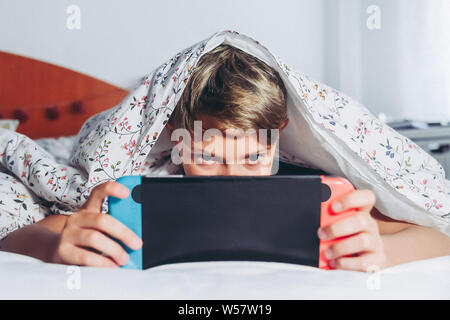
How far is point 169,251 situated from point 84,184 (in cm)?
31

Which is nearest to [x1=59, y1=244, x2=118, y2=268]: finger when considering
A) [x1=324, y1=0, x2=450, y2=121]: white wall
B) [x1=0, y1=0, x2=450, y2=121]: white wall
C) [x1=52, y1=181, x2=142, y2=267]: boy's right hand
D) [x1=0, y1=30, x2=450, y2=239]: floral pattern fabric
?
[x1=52, y1=181, x2=142, y2=267]: boy's right hand

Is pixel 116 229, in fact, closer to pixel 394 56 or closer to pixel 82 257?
pixel 82 257

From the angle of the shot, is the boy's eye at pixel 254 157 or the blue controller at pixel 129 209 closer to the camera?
the blue controller at pixel 129 209

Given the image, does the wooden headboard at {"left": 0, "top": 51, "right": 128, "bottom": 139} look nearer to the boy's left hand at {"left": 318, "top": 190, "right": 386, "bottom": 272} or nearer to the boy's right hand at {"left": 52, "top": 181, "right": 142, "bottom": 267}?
the boy's right hand at {"left": 52, "top": 181, "right": 142, "bottom": 267}

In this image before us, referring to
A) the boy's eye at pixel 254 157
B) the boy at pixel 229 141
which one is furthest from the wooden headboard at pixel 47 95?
the boy's eye at pixel 254 157

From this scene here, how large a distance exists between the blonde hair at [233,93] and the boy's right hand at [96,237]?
27cm

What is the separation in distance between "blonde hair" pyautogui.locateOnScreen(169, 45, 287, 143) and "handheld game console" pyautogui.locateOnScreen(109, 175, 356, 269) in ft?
0.78

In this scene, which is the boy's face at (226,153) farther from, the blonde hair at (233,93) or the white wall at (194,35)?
the white wall at (194,35)

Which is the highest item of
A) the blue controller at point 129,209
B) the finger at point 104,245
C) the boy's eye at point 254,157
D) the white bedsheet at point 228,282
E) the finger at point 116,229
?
the boy's eye at point 254,157

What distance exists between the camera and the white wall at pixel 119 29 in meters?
1.82

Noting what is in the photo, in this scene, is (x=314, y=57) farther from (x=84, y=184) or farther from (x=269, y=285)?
(x=269, y=285)

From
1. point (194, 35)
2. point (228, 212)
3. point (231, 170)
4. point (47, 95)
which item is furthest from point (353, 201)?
point (47, 95)

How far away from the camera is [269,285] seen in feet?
1.43
